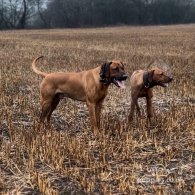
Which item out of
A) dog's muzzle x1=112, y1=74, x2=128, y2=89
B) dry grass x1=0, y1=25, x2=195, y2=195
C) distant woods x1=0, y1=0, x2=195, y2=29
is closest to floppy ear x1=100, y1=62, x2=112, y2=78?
dog's muzzle x1=112, y1=74, x2=128, y2=89

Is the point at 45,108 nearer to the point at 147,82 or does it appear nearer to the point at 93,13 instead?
the point at 147,82

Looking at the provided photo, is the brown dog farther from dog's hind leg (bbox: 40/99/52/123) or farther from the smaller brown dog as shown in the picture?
the smaller brown dog

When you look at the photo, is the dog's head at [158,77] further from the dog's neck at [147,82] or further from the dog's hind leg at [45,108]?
the dog's hind leg at [45,108]

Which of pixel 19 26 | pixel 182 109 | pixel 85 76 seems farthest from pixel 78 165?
pixel 19 26

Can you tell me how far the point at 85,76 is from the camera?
714 centimetres

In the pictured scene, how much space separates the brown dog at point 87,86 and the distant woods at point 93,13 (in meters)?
65.6

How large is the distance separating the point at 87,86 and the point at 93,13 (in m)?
71.0

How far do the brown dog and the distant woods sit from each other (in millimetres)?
65597

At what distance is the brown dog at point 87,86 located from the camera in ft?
22.0

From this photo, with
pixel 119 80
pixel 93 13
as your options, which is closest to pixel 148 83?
pixel 119 80

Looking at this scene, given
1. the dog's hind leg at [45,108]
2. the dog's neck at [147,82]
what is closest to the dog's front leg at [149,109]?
the dog's neck at [147,82]

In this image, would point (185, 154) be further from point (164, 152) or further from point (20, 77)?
point (20, 77)

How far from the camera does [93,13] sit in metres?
76.6

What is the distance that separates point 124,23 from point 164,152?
231 feet
